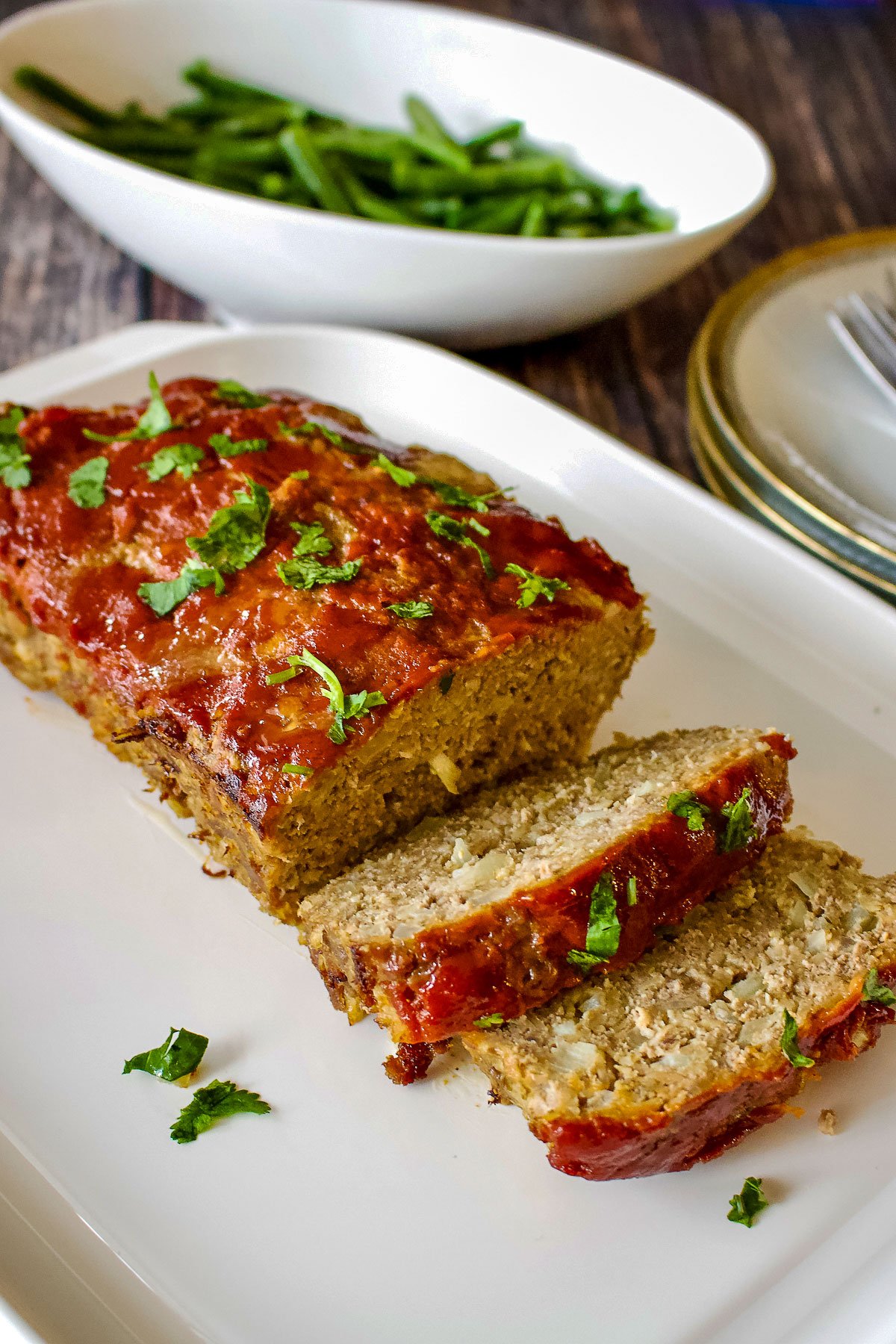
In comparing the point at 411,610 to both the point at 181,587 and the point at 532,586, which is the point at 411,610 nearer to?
the point at 532,586

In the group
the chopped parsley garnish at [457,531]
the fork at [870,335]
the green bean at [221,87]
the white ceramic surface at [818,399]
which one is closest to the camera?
the chopped parsley garnish at [457,531]

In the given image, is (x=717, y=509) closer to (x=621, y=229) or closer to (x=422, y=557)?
(x=422, y=557)

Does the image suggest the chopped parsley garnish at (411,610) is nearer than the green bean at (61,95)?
Yes

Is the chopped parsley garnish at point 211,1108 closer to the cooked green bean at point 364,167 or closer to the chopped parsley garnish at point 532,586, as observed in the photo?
the chopped parsley garnish at point 532,586

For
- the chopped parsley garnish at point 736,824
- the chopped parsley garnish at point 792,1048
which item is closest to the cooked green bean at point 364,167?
the chopped parsley garnish at point 736,824

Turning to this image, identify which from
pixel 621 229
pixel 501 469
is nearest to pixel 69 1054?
pixel 501 469

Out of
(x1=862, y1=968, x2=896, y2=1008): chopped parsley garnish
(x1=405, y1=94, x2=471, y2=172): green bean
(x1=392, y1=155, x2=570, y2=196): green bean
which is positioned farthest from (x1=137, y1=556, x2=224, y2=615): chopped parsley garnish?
(x1=405, y1=94, x2=471, y2=172): green bean
